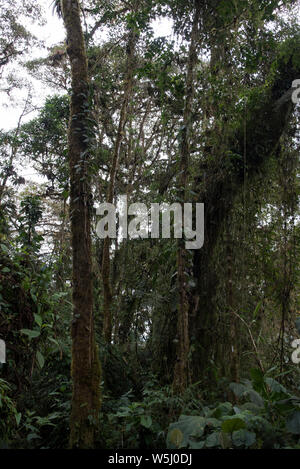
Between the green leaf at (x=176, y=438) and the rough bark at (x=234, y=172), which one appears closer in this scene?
the green leaf at (x=176, y=438)

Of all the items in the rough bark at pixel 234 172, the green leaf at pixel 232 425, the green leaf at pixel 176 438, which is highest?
the rough bark at pixel 234 172

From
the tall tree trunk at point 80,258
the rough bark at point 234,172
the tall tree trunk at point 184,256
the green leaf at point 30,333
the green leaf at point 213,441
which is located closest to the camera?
the green leaf at point 213,441

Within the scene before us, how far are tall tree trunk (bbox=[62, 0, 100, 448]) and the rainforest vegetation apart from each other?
1 cm

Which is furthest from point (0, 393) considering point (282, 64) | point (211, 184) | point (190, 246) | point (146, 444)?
point (282, 64)

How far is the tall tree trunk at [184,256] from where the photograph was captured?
3578mm

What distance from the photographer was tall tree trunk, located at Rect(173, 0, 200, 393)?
141 inches

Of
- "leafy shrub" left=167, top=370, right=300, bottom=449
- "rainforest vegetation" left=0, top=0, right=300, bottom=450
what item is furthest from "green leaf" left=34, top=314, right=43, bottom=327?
"leafy shrub" left=167, top=370, right=300, bottom=449

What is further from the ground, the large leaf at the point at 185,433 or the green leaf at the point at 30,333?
the green leaf at the point at 30,333

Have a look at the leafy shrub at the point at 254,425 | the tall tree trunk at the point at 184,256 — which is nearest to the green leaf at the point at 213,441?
the leafy shrub at the point at 254,425

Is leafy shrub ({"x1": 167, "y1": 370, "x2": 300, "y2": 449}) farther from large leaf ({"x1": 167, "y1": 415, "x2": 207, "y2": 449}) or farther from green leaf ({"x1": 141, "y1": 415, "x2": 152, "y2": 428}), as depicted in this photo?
green leaf ({"x1": 141, "y1": 415, "x2": 152, "y2": 428})

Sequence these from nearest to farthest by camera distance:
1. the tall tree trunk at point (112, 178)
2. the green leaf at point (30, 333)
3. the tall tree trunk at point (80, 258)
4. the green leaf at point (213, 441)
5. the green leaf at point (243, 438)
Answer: the green leaf at point (243, 438)
the green leaf at point (213, 441)
the green leaf at point (30, 333)
the tall tree trunk at point (80, 258)
the tall tree trunk at point (112, 178)

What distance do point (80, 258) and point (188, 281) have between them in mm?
1120

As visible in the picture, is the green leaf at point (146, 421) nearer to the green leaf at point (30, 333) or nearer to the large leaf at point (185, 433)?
the large leaf at point (185, 433)

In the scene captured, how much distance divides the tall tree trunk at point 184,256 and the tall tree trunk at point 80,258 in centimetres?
78
